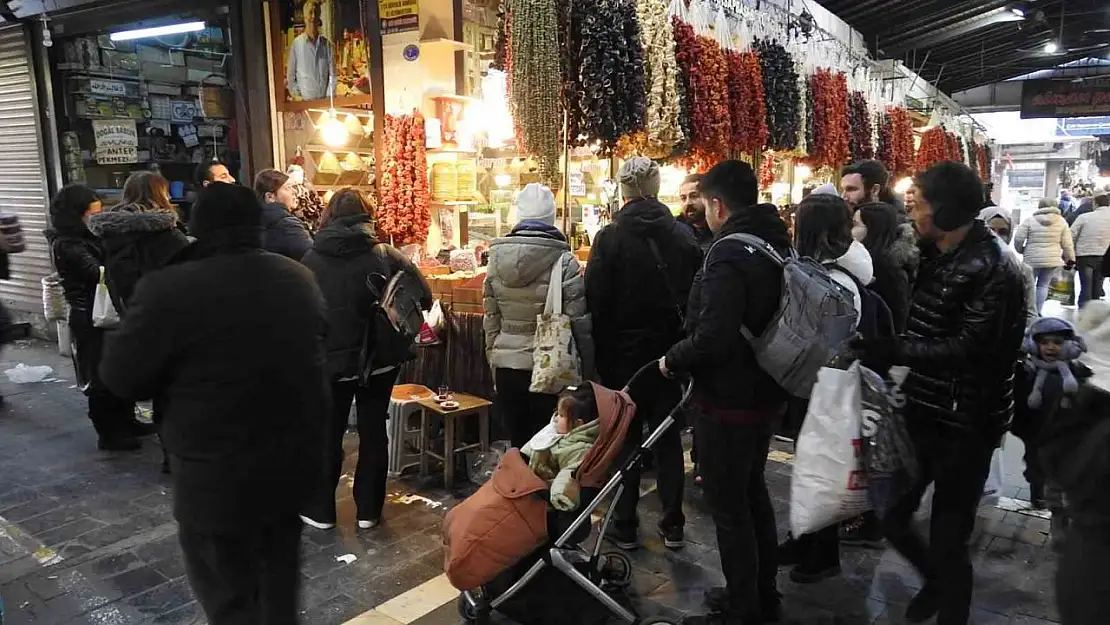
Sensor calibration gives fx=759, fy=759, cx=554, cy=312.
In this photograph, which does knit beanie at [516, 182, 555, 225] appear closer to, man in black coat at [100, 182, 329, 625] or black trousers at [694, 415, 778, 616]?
black trousers at [694, 415, 778, 616]

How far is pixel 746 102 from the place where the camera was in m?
6.44

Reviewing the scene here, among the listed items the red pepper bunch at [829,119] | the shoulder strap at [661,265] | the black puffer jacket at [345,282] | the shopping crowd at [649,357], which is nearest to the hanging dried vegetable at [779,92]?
the red pepper bunch at [829,119]

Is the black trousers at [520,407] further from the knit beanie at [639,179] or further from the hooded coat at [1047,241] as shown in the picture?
the hooded coat at [1047,241]

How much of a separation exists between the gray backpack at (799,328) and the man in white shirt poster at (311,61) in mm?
5433

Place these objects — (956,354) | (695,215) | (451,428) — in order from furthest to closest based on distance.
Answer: (695,215) → (451,428) → (956,354)

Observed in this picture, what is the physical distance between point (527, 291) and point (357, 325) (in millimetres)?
943

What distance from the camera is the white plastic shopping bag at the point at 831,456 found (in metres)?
2.81

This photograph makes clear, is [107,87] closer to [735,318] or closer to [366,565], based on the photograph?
[366,565]

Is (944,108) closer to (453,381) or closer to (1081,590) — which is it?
(453,381)

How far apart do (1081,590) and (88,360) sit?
245 inches

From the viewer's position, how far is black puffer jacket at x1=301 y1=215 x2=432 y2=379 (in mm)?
4062

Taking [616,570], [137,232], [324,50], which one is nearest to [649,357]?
[616,570]

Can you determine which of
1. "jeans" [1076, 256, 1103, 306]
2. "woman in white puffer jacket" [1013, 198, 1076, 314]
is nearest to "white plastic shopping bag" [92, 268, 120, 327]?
"woman in white puffer jacket" [1013, 198, 1076, 314]

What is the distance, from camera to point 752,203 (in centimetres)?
307
